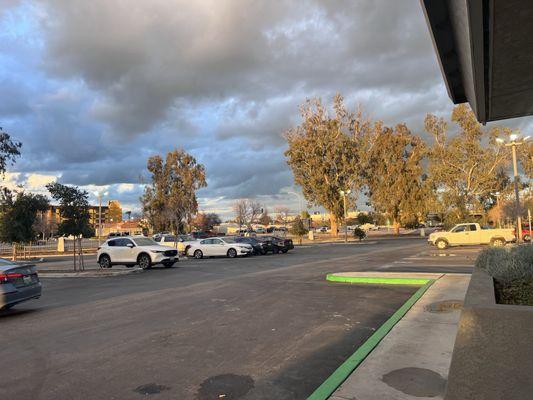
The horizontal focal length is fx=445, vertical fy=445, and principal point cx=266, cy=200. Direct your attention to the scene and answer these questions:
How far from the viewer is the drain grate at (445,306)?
27.3 feet

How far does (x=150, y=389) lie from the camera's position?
16.6 feet

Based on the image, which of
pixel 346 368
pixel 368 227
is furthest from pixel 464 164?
pixel 368 227

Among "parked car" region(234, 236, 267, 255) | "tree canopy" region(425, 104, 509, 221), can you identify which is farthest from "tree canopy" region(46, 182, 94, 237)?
"tree canopy" region(425, 104, 509, 221)

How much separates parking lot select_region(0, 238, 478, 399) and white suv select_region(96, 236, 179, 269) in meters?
9.47

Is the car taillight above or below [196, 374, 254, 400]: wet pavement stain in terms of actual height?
above

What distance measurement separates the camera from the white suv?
22.8 meters

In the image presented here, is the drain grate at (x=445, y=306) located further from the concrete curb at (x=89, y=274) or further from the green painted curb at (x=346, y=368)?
the concrete curb at (x=89, y=274)

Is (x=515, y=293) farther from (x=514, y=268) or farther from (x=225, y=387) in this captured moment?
(x=225, y=387)

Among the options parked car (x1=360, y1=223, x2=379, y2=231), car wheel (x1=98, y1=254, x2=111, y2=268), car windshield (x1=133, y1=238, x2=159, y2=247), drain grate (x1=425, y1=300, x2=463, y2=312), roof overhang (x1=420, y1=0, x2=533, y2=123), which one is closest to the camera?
roof overhang (x1=420, y1=0, x2=533, y2=123)

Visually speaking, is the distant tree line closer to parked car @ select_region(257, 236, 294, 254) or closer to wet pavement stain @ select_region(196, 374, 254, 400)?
parked car @ select_region(257, 236, 294, 254)

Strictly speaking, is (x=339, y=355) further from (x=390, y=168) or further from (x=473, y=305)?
(x=390, y=168)

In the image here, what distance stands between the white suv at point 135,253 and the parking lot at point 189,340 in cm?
947

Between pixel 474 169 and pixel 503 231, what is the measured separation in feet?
73.7

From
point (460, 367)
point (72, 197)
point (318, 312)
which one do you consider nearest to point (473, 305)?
point (460, 367)
